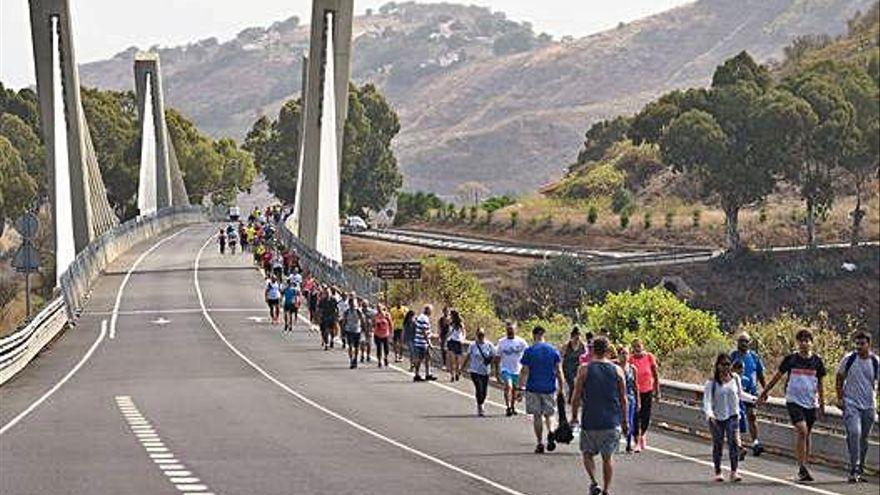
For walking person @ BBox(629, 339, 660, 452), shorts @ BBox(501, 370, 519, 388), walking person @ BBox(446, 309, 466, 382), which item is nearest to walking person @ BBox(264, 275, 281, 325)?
walking person @ BBox(446, 309, 466, 382)

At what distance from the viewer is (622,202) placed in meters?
138

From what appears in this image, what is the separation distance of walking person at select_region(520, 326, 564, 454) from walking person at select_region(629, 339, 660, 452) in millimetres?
1068

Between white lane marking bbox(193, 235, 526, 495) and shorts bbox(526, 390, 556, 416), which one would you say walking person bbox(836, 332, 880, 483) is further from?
shorts bbox(526, 390, 556, 416)

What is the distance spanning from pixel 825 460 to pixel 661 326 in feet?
103

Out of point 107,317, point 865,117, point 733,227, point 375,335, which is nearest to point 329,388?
point 375,335

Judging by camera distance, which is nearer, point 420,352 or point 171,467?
point 171,467

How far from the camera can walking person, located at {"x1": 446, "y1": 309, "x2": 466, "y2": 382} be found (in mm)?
36125

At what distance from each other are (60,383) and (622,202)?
103 m

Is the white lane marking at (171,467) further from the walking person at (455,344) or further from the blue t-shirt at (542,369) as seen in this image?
the walking person at (455,344)

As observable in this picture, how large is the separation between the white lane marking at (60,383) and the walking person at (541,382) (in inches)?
302

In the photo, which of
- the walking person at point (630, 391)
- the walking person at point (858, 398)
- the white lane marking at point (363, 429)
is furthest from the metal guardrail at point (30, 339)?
the walking person at point (858, 398)

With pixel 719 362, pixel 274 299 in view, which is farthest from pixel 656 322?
pixel 719 362

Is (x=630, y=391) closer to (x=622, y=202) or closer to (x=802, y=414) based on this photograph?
(x=802, y=414)

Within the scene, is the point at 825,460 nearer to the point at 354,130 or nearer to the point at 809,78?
the point at 809,78
